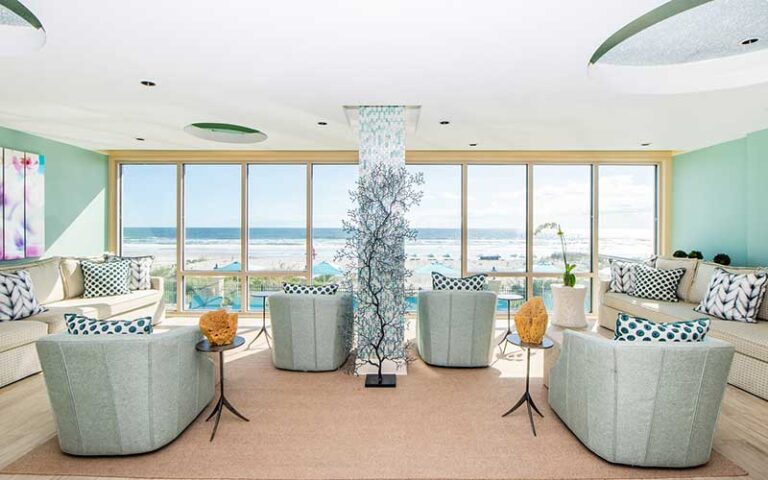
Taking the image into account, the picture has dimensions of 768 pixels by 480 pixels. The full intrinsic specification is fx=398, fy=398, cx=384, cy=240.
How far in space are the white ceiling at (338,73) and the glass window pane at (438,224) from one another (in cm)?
132

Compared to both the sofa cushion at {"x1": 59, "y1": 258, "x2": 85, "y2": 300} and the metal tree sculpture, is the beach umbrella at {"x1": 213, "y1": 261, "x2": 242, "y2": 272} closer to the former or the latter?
the sofa cushion at {"x1": 59, "y1": 258, "x2": 85, "y2": 300}

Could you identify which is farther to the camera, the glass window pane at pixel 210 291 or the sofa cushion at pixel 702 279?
the glass window pane at pixel 210 291

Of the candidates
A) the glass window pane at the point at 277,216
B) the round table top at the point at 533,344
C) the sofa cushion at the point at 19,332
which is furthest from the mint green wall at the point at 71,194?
the round table top at the point at 533,344

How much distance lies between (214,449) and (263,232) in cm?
448

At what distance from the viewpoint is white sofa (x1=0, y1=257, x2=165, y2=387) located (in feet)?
12.2

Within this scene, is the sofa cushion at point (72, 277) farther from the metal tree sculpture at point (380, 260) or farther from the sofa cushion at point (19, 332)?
the metal tree sculpture at point (380, 260)

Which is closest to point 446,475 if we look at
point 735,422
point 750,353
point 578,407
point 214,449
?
point 578,407

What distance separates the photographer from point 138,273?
5910 mm

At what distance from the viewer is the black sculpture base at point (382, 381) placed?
3.74 m

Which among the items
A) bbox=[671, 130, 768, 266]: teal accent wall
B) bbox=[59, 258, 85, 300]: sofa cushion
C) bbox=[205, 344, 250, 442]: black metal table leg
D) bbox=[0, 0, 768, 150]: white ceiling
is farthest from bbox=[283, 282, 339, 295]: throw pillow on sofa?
bbox=[671, 130, 768, 266]: teal accent wall

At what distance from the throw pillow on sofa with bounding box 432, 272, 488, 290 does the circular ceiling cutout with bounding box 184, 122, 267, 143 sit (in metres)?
3.15

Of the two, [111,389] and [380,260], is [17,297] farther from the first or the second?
[380,260]

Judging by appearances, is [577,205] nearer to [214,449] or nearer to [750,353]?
[750,353]

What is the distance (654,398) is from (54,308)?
5863mm
